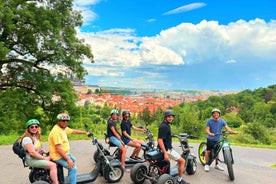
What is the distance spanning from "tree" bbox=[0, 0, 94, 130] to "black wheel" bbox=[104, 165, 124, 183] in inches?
480

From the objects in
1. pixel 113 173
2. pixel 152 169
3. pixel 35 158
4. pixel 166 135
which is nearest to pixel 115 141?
pixel 113 173

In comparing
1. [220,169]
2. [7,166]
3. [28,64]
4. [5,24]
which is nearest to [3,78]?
[28,64]

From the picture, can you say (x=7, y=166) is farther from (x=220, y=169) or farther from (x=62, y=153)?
(x=220, y=169)

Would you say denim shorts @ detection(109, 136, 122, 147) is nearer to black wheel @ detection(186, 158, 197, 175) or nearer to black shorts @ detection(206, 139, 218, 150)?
black wheel @ detection(186, 158, 197, 175)

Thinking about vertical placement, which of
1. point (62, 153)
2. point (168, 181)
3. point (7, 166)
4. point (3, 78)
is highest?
point (3, 78)

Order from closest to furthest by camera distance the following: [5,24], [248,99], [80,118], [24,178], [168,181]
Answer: [168,181]
[24,178]
[5,24]
[80,118]
[248,99]

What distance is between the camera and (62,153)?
16.8 ft

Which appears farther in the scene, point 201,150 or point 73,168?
point 201,150

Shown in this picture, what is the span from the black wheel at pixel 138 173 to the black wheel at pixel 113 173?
36 cm

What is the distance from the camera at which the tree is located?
1739cm

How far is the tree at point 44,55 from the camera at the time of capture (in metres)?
17.4

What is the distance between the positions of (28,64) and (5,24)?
3.14m

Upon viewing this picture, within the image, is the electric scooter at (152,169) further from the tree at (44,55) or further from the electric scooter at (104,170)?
the tree at (44,55)

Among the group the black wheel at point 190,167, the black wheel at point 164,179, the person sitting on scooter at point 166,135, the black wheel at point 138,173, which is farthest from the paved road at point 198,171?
the person sitting on scooter at point 166,135
